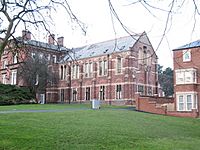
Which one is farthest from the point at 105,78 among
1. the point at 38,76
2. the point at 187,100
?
the point at 187,100

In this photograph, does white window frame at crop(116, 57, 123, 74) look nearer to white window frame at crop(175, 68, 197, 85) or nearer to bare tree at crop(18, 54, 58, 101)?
bare tree at crop(18, 54, 58, 101)

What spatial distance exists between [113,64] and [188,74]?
21.9m

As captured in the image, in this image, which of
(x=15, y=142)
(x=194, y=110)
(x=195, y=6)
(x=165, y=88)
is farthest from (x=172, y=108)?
(x=165, y=88)

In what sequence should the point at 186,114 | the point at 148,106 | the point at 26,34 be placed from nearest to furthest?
the point at 26,34
the point at 186,114
the point at 148,106

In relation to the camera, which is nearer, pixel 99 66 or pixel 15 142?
pixel 15 142

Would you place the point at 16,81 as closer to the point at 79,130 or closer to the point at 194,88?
the point at 194,88

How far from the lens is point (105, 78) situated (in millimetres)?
59562

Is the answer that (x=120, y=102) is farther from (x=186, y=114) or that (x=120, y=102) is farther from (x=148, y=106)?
(x=186, y=114)

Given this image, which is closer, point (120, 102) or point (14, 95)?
point (14, 95)

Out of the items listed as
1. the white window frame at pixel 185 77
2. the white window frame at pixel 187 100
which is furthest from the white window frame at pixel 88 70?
the white window frame at pixel 187 100

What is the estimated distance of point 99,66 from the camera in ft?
201

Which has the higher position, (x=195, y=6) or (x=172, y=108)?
(x=195, y=6)

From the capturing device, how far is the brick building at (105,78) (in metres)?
55.5

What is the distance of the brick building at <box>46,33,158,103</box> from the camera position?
5553 centimetres
